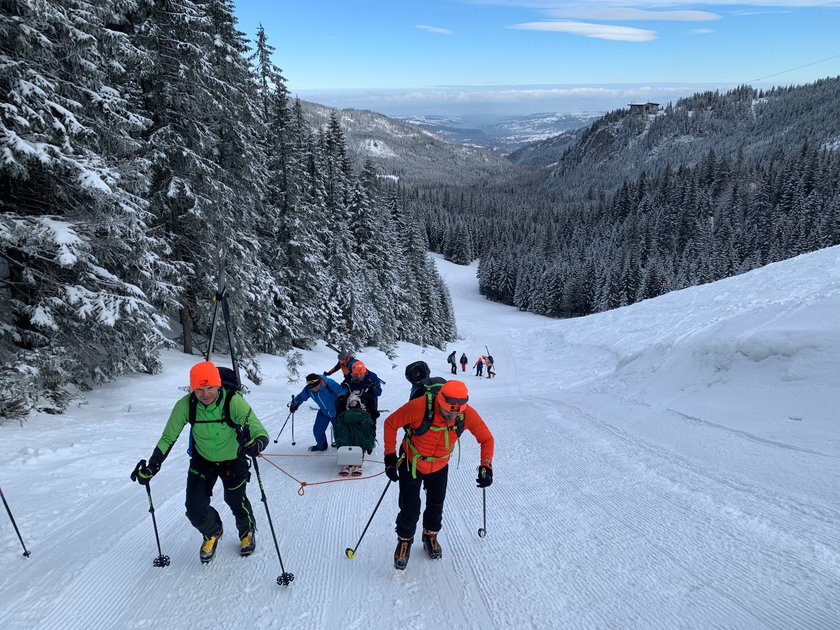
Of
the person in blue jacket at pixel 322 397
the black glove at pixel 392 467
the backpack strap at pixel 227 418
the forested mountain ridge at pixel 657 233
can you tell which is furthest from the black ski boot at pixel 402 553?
the forested mountain ridge at pixel 657 233

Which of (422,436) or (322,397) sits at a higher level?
(422,436)

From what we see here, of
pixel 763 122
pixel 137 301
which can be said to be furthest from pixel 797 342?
pixel 763 122

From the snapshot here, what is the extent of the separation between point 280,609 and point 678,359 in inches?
485

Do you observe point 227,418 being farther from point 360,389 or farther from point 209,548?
point 360,389

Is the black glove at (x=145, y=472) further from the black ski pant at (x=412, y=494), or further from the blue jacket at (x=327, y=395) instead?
the blue jacket at (x=327, y=395)

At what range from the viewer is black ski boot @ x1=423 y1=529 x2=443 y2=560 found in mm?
4859

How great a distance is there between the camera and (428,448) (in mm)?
4465

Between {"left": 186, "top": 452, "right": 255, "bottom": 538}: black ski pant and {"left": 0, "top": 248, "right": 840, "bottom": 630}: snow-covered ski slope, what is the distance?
1.78ft

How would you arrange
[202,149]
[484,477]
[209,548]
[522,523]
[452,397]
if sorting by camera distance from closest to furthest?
[452,397]
[484,477]
[209,548]
[522,523]
[202,149]

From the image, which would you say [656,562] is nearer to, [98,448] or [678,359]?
[98,448]

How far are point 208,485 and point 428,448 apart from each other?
2385 millimetres

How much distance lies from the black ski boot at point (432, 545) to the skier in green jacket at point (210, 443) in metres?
2.01

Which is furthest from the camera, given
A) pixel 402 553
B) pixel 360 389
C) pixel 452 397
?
pixel 360 389

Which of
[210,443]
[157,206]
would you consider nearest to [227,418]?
[210,443]
